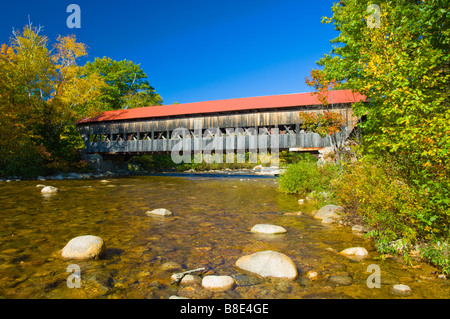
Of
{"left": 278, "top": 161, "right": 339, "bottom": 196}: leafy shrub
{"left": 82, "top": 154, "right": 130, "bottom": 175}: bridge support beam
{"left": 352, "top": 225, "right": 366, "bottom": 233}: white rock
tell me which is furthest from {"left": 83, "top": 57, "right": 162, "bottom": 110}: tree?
{"left": 352, "top": 225, "right": 366, "bottom": 233}: white rock

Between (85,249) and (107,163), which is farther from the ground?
(107,163)

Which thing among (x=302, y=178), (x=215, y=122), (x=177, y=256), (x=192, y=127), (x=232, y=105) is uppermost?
(x=232, y=105)

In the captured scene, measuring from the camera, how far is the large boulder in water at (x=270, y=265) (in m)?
3.12

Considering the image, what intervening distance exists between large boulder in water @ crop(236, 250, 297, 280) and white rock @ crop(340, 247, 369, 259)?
1177 millimetres

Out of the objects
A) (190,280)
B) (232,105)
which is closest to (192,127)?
(232,105)

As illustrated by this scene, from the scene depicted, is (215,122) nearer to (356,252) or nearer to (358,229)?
(358,229)

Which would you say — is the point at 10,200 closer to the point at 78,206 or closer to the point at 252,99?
the point at 78,206

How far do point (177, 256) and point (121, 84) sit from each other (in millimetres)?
39003

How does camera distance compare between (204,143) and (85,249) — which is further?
(204,143)

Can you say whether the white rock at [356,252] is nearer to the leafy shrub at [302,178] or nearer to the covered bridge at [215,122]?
the leafy shrub at [302,178]

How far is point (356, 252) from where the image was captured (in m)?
3.85

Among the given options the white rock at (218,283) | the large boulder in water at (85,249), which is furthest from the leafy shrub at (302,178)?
the large boulder in water at (85,249)

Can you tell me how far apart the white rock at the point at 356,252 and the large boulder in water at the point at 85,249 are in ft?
12.3
